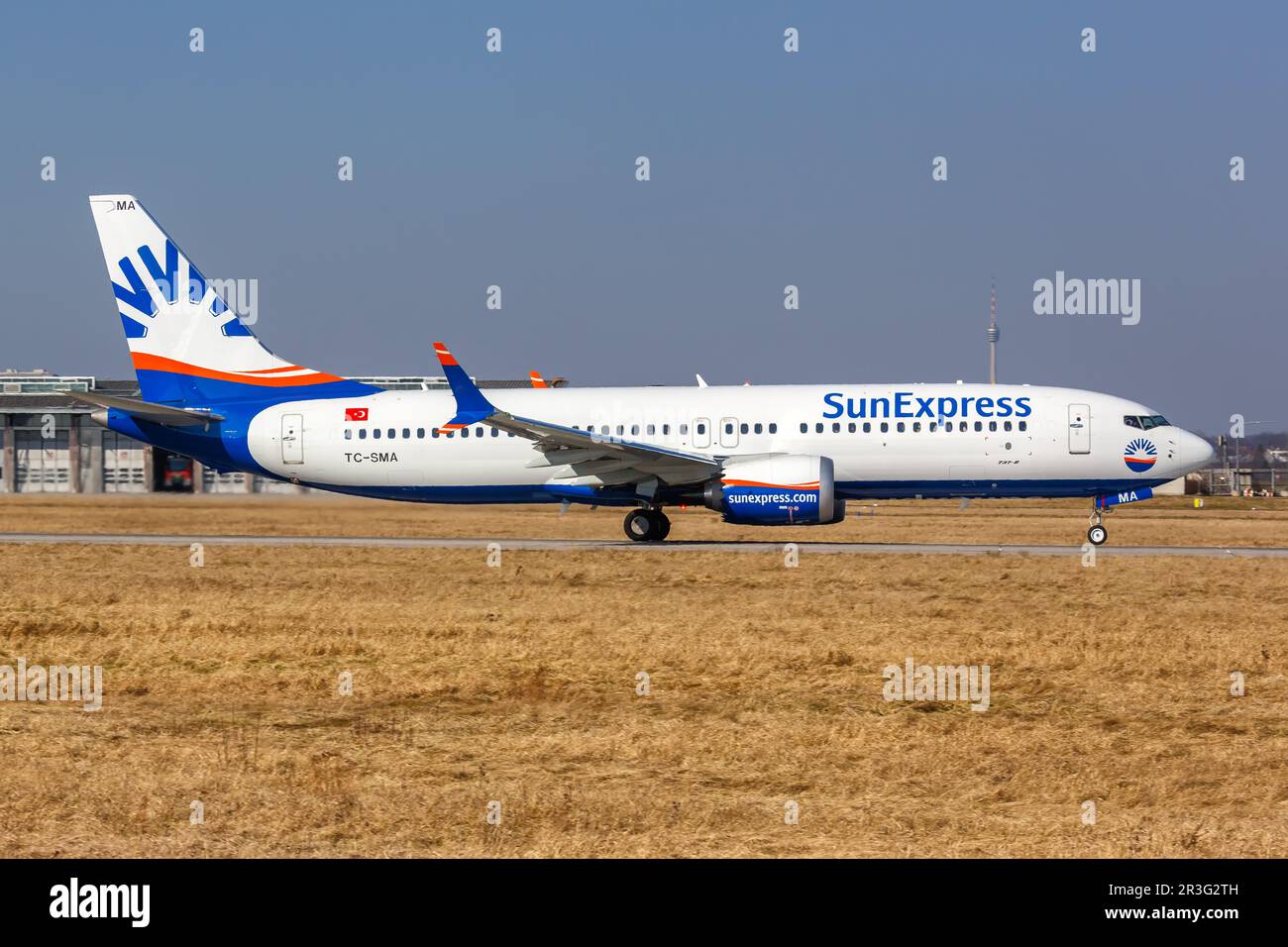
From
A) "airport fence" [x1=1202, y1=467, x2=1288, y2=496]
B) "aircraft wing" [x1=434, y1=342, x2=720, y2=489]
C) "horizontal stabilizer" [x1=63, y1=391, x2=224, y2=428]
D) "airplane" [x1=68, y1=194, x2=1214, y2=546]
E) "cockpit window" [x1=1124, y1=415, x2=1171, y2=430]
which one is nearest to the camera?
"aircraft wing" [x1=434, y1=342, x2=720, y2=489]

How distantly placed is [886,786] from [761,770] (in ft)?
3.78

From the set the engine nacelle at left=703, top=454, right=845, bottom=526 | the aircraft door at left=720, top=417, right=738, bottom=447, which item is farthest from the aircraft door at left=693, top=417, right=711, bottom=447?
the engine nacelle at left=703, top=454, right=845, bottom=526

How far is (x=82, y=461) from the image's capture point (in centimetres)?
8669

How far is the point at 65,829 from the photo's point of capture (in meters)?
10.1

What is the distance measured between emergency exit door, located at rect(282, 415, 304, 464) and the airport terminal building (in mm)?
43495

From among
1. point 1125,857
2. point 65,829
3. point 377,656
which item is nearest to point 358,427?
point 377,656

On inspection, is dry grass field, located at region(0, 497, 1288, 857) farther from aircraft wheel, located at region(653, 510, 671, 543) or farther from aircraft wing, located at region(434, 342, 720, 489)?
aircraft wheel, located at region(653, 510, 671, 543)

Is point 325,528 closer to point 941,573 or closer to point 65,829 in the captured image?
point 941,573

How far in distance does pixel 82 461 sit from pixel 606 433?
197ft

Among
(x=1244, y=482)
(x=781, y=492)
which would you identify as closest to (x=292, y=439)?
(x=781, y=492)

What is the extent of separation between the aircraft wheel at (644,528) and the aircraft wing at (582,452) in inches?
72.7

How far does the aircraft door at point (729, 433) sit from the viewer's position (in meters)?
36.8

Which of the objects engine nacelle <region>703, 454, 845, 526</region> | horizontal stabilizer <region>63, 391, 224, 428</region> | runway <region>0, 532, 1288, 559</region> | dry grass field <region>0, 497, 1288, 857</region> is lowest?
dry grass field <region>0, 497, 1288, 857</region>

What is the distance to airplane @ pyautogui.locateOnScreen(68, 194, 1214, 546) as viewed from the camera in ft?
117
